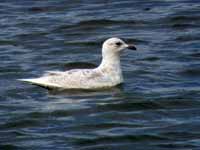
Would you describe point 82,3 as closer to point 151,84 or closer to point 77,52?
point 77,52

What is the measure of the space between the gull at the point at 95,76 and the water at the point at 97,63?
15 centimetres

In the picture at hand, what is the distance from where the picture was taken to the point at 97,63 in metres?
20.9

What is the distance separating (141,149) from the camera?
608 inches

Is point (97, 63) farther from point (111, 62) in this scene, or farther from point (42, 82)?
point (42, 82)

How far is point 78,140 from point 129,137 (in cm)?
69

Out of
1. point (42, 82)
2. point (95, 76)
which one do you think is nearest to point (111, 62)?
point (95, 76)

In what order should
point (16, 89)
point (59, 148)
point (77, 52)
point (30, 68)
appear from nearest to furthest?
point (59, 148) → point (16, 89) → point (30, 68) → point (77, 52)

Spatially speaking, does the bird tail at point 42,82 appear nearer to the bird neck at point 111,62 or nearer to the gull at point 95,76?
the gull at point 95,76

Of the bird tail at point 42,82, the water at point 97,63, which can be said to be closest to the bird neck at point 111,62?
the water at point 97,63

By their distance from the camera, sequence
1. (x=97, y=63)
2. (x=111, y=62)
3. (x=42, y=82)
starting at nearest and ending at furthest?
(x=42, y=82) → (x=111, y=62) → (x=97, y=63)

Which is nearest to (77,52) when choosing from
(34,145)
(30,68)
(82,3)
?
(30,68)

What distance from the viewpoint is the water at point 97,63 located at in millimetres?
16094

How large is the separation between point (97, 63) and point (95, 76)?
207cm

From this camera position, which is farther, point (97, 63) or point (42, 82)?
point (97, 63)
